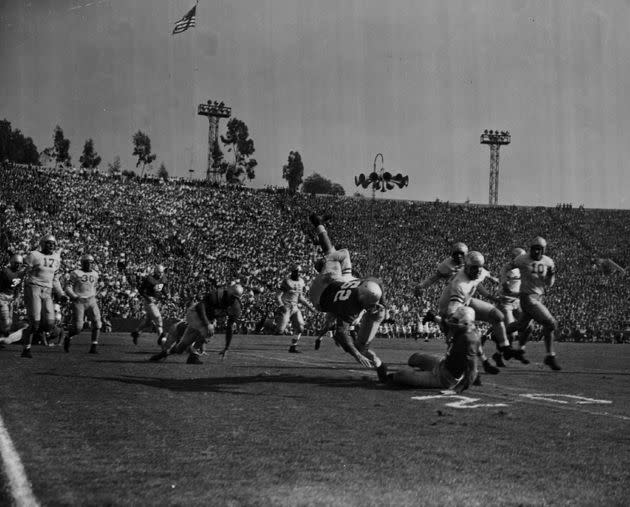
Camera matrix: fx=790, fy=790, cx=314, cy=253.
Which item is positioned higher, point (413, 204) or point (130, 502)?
point (413, 204)

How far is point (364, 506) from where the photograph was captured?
417 centimetres

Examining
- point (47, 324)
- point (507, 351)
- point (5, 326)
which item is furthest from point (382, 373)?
point (5, 326)

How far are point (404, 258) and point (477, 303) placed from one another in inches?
1471

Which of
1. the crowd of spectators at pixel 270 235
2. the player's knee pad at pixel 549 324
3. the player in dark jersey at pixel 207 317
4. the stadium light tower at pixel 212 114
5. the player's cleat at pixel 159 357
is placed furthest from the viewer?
the stadium light tower at pixel 212 114

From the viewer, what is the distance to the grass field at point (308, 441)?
14.6 feet

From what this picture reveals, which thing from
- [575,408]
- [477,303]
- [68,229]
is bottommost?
[575,408]

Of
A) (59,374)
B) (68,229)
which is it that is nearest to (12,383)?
(59,374)

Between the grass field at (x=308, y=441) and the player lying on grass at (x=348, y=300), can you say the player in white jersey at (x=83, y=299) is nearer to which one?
the grass field at (x=308, y=441)

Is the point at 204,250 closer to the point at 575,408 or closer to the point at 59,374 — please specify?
the point at 59,374

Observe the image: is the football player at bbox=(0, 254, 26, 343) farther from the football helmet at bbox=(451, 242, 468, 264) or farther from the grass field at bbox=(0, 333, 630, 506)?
the football helmet at bbox=(451, 242, 468, 264)

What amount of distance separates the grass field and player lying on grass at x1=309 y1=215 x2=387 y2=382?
411mm

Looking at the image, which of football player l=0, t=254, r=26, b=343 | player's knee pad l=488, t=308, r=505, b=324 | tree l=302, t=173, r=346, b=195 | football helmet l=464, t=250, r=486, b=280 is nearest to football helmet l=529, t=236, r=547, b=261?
player's knee pad l=488, t=308, r=505, b=324

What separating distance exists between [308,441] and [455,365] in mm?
3742

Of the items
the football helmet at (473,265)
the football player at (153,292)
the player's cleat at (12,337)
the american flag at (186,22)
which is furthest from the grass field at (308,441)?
the american flag at (186,22)
